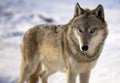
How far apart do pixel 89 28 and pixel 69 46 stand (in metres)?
0.55

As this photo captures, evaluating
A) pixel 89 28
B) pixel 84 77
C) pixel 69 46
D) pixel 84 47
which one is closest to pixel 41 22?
pixel 84 77

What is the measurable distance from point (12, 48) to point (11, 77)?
10.6 ft

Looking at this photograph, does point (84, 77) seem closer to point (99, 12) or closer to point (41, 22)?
point (99, 12)

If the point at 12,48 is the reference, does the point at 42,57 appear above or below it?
below

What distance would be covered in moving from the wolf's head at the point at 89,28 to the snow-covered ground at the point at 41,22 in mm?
1878

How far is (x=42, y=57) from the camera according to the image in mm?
7281

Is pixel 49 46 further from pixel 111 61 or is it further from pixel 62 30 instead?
pixel 111 61

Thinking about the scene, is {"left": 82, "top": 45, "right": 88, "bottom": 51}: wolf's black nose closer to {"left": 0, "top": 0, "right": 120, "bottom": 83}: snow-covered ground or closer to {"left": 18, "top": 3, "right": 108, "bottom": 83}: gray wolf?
{"left": 18, "top": 3, "right": 108, "bottom": 83}: gray wolf

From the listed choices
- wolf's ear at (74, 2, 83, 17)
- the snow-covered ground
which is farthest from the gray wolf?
the snow-covered ground

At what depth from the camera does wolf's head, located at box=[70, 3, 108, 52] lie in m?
5.95

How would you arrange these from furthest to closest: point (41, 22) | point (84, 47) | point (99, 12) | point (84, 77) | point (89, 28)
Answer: point (41, 22) < point (84, 77) < point (99, 12) < point (89, 28) < point (84, 47)

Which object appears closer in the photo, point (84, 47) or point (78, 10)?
point (84, 47)

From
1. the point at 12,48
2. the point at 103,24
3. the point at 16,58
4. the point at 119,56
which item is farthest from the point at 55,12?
the point at 103,24

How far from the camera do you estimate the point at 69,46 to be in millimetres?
6418
